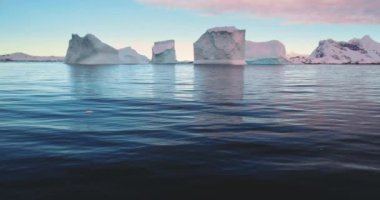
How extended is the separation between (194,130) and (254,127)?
199 cm

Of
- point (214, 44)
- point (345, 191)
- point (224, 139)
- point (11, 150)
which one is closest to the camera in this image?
point (345, 191)

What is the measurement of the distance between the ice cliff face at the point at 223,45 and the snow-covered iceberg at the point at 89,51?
29578 millimetres

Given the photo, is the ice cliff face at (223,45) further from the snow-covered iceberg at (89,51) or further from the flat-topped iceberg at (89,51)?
the snow-covered iceberg at (89,51)

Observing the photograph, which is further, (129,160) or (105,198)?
(129,160)

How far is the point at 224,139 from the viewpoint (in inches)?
388

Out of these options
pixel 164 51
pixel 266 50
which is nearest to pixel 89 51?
pixel 164 51

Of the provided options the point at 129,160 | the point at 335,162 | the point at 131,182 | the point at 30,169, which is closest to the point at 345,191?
the point at 335,162

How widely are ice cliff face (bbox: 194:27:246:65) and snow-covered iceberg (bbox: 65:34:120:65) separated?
29578mm

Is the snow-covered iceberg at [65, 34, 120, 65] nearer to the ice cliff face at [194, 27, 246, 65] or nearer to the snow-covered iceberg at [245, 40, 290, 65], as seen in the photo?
the ice cliff face at [194, 27, 246, 65]

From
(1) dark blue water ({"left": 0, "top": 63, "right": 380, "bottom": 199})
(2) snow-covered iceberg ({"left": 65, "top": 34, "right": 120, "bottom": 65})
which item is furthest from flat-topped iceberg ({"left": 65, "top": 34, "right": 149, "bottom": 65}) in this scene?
(1) dark blue water ({"left": 0, "top": 63, "right": 380, "bottom": 199})

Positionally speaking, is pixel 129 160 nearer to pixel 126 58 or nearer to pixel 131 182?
pixel 131 182

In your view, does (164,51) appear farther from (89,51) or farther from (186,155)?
(186,155)

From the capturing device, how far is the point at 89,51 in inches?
4306

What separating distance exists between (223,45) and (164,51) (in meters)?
28.9
